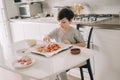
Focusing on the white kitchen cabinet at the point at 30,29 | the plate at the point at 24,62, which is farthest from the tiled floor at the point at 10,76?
the plate at the point at 24,62

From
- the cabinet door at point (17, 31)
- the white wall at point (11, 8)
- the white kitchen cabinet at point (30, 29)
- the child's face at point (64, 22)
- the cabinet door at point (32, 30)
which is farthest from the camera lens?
the white wall at point (11, 8)

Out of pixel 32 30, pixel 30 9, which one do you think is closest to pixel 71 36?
pixel 32 30

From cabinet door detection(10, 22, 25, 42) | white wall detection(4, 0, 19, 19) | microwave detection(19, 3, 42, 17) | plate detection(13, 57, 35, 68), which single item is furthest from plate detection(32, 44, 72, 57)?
white wall detection(4, 0, 19, 19)

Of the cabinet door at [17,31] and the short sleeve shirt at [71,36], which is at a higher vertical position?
the short sleeve shirt at [71,36]

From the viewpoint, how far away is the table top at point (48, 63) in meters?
1.36

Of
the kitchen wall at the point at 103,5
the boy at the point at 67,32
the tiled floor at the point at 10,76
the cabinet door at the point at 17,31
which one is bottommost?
the tiled floor at the point at 10,76

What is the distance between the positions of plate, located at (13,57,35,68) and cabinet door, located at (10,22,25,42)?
2.12 metres

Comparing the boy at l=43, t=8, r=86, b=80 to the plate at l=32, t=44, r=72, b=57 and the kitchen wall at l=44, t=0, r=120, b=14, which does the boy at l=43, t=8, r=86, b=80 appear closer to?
the plate at l=32, t=44, r=72, b=57

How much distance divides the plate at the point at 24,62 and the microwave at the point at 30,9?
2272 mm

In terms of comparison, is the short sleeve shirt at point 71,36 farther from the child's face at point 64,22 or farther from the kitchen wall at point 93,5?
the kitchen wall at point 93,5

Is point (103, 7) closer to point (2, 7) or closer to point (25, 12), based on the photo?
point (25, 12)

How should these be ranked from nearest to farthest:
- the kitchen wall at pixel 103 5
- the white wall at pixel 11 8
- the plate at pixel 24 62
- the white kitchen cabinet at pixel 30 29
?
the plate at pixel 24 62 < the kitchen wall at pixel 103 5 < the white kitchen cabinet at pixel 30 29 < the white wall at pixel 11 8

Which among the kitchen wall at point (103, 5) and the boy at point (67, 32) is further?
the kitchen wall at point (103, 5)

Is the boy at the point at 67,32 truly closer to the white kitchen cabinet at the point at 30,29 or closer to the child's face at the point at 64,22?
the child's face at the point at 64,22
